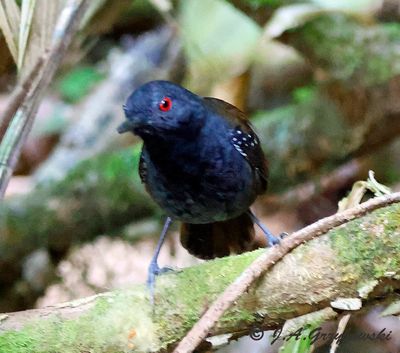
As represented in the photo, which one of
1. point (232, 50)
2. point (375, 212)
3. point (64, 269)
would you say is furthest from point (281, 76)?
point (375, 212)

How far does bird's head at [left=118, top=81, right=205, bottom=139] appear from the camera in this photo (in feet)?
6.61

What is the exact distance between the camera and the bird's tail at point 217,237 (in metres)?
2.70

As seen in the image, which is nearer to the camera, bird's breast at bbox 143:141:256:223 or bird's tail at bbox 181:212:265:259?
bird's breast at bbox 143:141:256:223

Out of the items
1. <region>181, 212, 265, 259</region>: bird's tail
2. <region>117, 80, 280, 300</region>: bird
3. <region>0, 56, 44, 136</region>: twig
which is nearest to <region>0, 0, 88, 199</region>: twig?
<region>0, 56, 44, 136</region>: twig

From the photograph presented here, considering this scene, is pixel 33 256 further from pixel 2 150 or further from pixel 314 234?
pixel 314 234

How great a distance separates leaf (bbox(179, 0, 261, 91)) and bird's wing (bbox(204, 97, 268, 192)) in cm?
167

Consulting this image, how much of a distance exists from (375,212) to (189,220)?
0.74 metres

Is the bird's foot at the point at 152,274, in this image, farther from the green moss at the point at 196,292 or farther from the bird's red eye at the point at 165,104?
the bird's red eye at the point at 165,104

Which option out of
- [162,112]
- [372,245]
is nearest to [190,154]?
[162,112]

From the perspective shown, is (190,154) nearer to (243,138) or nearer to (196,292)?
(243,138)

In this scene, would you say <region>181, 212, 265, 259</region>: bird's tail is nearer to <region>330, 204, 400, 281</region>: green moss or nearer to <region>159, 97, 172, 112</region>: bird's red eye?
<region>159, 97, 172, 112</region>: bird's red eye

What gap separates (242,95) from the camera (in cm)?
413

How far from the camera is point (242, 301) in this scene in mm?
1816

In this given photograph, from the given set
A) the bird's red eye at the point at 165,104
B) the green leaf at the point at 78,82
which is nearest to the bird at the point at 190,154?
the bird's red eye at the point at 165,104
